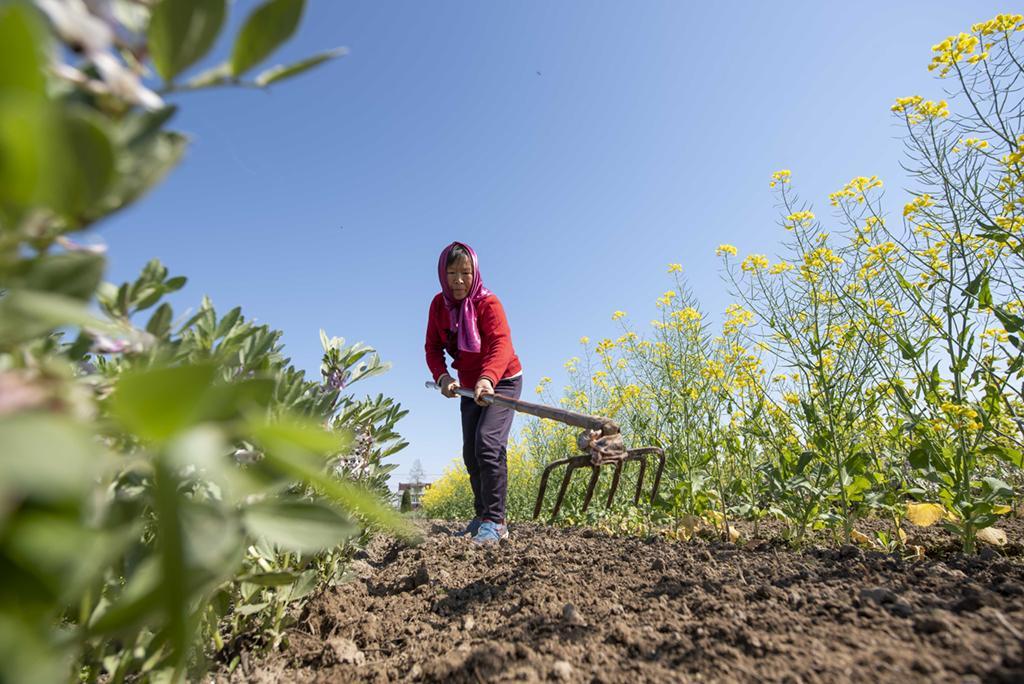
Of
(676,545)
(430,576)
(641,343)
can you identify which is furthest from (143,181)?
(641,343)

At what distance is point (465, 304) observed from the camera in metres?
4.72

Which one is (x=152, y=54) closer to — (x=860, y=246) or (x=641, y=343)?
(x=860, y=246)

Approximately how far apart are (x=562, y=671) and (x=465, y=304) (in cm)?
365

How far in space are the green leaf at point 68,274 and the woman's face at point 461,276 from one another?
14.0 feet

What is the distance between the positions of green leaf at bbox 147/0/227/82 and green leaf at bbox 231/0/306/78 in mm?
22

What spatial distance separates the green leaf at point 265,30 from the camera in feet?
1.71

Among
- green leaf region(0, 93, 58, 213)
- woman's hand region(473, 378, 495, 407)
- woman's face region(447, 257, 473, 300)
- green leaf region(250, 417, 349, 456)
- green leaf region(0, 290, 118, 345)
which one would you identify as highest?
woman's face region(447, 257, 473, 300)

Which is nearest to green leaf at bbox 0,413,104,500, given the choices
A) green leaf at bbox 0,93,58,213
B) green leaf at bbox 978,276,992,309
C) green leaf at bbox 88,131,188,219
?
green leaf at bbox 0,93,58,213

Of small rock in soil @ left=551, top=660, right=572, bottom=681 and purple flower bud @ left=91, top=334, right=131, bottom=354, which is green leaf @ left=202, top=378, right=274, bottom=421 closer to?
purple flower bud @ left=91, top=334, right=131, bottom=354

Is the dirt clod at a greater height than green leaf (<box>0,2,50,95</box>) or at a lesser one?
lesser

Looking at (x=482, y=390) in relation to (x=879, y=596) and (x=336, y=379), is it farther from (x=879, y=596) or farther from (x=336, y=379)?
(x=879, y=596)

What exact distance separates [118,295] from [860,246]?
13.2 feet

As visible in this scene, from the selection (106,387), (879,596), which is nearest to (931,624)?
(879,596)

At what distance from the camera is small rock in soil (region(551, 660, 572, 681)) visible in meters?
1.27
